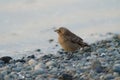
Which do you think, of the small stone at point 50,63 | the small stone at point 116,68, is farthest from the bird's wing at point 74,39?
the small stone at point 116,68

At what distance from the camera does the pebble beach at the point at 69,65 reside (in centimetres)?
1331

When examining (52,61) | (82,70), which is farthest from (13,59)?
(82,70)

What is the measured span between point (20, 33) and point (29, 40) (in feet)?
2.75

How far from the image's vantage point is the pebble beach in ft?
43.7

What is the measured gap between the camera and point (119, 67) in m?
13.3

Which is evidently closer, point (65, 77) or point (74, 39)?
point (65, 77)

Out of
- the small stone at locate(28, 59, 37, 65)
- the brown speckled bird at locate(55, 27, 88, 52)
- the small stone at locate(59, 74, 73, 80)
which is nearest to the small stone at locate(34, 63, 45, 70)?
the small stone at locate(28, 59, 37, 65)

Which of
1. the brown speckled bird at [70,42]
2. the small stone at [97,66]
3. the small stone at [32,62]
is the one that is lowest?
the small stone at [97,66]

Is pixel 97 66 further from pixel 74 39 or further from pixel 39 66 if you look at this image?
pixel 74 39

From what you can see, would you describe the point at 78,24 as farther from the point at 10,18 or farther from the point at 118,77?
the point at 118,77

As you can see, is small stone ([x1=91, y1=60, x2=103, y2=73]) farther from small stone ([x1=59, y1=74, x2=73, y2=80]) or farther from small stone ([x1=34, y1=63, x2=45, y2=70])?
small stone ([x1=34, y1=63, x2=45, y2=70])

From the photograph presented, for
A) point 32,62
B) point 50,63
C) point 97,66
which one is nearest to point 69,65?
point 50,63

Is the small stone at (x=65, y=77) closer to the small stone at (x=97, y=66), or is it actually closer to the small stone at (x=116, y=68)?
the small stone at (x=97, y=66)

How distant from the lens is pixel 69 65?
14555mm
